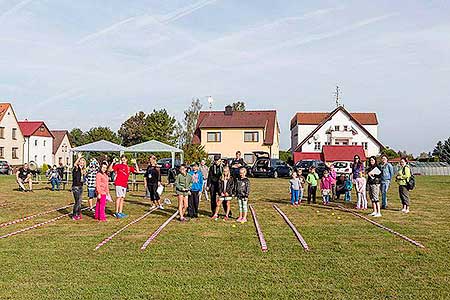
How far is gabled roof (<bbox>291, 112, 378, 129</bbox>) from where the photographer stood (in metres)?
72.9

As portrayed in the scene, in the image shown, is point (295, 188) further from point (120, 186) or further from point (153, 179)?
point (120, 186)

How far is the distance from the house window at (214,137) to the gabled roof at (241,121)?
0.79 metres

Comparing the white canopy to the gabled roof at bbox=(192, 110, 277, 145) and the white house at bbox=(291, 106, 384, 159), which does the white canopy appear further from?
the white house at bbox=(291, 106, 384, 159)

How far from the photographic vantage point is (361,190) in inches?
731

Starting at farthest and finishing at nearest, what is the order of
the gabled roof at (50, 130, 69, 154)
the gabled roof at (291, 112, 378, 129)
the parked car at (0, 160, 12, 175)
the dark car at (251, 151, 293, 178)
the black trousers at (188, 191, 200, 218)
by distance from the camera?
the gabled roof at (50, 130, 69, 154), the gabled roof at (291, 112, 378, 129), the parked car at (0, 160, 12, 175), the dark car at (251, 151, 293, 178), the black trousers at (188, 191, 200, 218)

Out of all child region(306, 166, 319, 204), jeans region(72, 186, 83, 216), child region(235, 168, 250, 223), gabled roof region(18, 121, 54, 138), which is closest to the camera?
child region(235, 168, 250, 223)

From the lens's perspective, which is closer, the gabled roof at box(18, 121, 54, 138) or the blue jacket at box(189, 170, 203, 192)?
the blue jacket at box(189, 170, 203, 192)

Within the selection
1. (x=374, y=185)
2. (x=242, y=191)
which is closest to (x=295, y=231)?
(x=242, y=191)

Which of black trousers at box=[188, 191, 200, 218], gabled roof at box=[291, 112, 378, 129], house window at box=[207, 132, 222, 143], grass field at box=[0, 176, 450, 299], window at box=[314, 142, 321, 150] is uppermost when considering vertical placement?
gabled roof at box=[291, 112, 378, 129]

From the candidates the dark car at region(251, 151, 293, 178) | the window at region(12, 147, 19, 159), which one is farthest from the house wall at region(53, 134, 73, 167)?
the dark car at region(251, 151, 293, 178)

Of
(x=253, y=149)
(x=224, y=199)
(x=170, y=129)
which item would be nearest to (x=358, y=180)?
(x=224, y=199)

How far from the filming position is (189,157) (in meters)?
48.2

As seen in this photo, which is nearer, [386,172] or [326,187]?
[386,172]

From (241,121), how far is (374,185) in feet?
152
